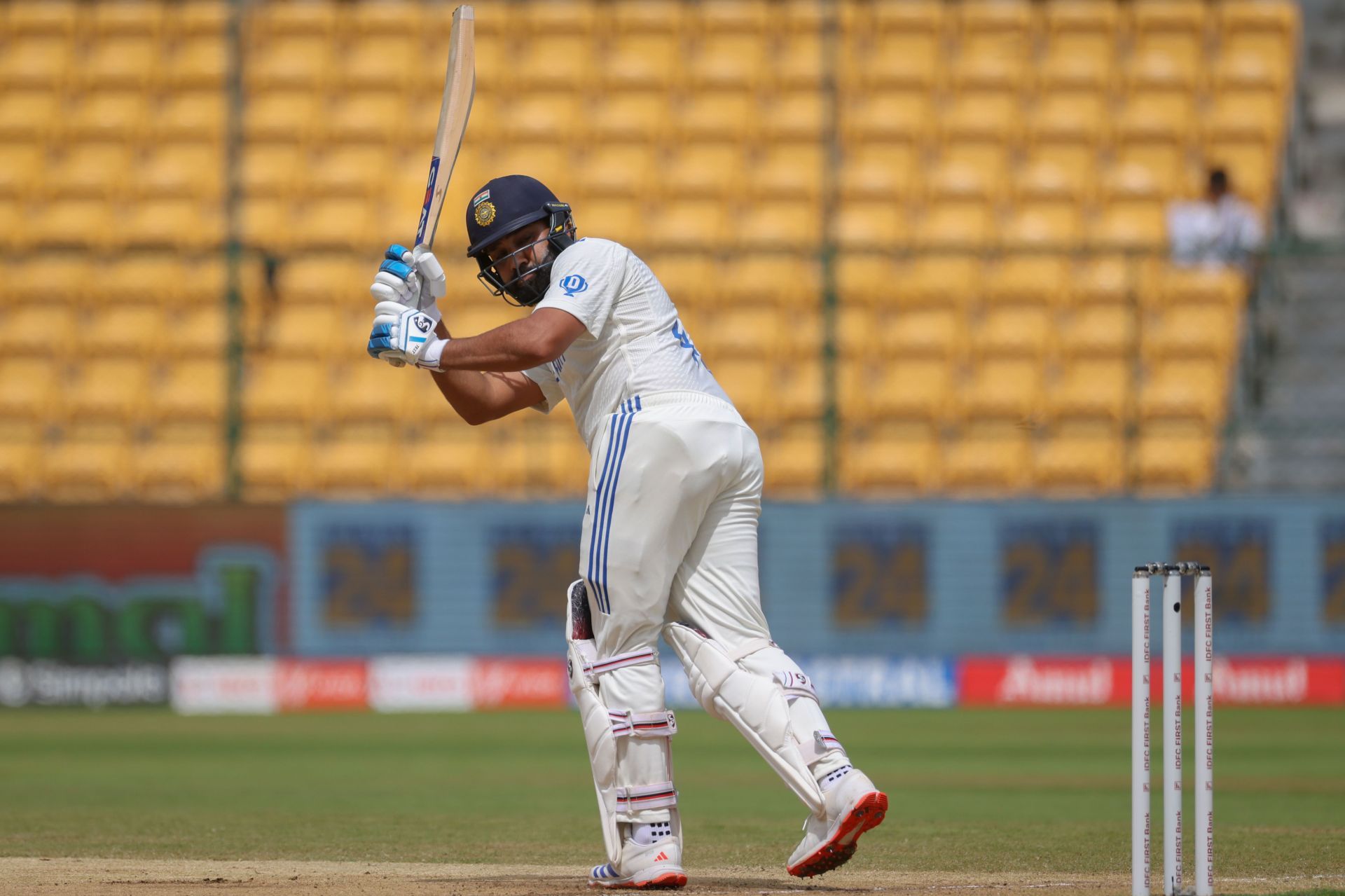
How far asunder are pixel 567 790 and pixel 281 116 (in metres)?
9.79

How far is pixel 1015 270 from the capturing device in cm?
1431

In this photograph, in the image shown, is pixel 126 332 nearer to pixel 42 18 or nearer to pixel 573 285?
pixel 42 18

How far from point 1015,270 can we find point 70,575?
23.9ft

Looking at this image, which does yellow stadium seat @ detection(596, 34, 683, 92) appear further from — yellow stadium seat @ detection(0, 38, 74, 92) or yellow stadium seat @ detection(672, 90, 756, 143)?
yellow stadium seat @ detection(0, 38, 74, 92)

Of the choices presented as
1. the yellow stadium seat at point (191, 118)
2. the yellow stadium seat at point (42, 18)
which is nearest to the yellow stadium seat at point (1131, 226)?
the yellow stadium seat at point (191, 118)

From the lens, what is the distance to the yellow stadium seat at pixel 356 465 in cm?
1362

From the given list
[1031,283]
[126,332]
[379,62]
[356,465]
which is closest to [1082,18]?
[1031,283]

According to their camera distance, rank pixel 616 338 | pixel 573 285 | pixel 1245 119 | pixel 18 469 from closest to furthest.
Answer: pixel 573 285 → pixel 616 338 → pixel 18 469 → pixel 1245 119

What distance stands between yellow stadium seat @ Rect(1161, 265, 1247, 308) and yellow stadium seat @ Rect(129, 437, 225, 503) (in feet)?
23.5

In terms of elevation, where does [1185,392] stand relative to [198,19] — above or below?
below

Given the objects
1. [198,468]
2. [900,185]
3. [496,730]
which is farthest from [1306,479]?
[198,468]

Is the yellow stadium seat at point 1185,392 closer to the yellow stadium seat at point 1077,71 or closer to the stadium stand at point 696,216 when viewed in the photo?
the stadium stand at point 696,216

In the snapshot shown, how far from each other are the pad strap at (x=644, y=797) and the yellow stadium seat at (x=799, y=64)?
12055 mm

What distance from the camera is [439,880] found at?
5.21m
